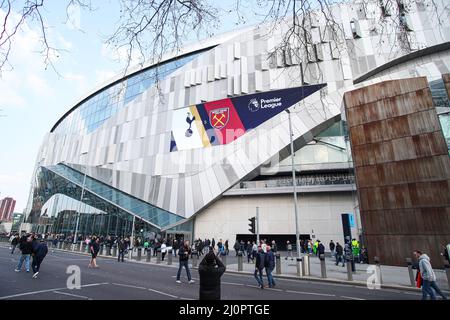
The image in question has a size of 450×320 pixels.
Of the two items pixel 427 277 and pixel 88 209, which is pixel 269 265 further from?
pixel 88 209

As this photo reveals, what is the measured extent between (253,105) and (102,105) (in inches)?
1303

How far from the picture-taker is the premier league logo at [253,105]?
3328cm

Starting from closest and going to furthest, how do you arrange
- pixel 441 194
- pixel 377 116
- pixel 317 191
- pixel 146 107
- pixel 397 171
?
pixel 441 194
pixel 397 171
pixel 377 116
pixel 317 191
pixel 146 107

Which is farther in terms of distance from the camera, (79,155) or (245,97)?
(79,155)

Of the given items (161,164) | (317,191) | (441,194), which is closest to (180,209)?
(161,164)

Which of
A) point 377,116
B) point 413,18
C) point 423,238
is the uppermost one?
point 413,18

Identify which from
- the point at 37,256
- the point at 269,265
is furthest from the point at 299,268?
the point at 37,256

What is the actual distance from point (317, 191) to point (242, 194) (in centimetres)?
870

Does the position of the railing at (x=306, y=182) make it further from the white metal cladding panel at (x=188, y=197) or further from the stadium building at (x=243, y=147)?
the white metal cladding panel at (x=188, y=197)

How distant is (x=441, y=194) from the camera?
16.2 metres

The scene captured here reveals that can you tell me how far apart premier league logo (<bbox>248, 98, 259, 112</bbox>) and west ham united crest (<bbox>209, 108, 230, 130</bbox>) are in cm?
305

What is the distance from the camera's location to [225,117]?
34312mm

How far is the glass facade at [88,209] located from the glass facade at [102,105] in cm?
1055

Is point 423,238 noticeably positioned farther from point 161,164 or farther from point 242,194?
point 161,164
